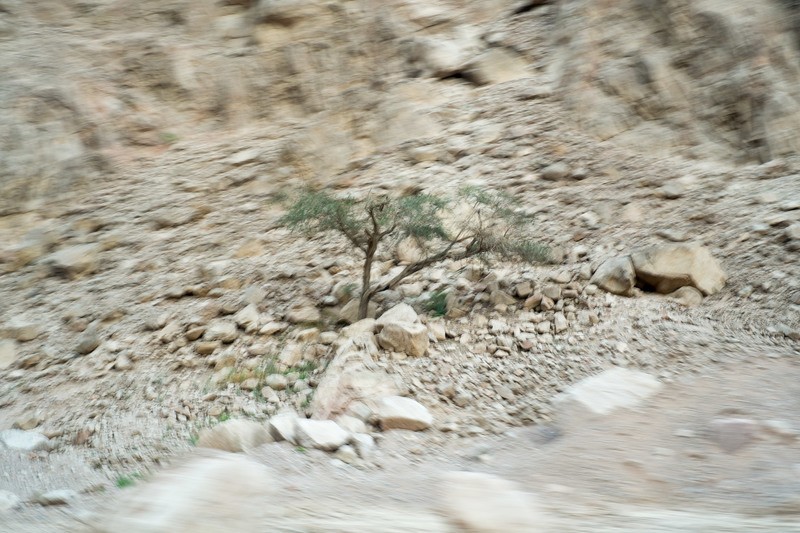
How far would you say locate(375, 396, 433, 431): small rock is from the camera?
4465 millimetres

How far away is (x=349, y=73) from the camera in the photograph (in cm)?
1072

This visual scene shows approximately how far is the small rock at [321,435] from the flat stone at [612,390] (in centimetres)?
181

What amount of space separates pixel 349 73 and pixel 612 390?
8296mm

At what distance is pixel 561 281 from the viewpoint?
6047 millimetres

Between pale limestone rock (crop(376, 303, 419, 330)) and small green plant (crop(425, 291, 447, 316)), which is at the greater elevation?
pale limestone rock (crop(376, 303, 419, 330))

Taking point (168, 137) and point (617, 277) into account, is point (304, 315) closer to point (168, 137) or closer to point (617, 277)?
point (617, 277)

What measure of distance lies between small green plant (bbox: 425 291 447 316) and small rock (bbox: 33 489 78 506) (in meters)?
3.75

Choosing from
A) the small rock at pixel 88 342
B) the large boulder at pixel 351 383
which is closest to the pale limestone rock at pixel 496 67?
the large boulder at pixel 351 383

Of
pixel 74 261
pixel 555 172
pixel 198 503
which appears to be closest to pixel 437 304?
pixel 555 172

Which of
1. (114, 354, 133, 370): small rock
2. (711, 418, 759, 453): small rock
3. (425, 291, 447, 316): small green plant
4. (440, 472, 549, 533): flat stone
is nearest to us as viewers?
(440, 472, 549, 533): flat stone

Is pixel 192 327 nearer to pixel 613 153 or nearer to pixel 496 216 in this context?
pixel 496 216

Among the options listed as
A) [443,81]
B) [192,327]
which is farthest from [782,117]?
[192,327]

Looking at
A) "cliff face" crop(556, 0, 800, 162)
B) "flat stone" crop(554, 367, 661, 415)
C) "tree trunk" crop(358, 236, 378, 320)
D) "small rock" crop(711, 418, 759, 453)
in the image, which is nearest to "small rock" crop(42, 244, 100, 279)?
"tree trunk" crop(358, 236, 378, 320)

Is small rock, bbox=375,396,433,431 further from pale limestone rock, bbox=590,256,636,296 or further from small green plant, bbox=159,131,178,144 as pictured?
small green plant, bbox=159,131,178,144
